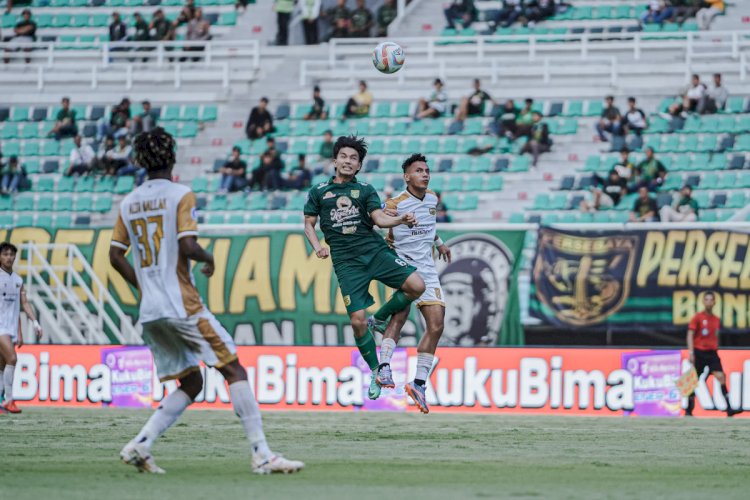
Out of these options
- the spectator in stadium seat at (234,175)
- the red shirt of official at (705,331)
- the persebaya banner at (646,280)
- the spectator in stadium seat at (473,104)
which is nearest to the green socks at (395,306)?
the persebaya banner at (646,280)

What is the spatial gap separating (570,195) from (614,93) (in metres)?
3.65

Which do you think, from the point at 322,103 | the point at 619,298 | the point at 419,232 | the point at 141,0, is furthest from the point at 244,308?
the point at 141,0

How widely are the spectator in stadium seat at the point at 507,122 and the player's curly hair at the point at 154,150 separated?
20.3 metres

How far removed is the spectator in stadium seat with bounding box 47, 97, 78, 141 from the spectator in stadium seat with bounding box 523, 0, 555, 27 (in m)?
10.8

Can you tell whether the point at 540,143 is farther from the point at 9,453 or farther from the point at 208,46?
the point at 9,453

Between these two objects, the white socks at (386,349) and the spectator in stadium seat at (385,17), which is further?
the spectator in stadium seat at (385,17)

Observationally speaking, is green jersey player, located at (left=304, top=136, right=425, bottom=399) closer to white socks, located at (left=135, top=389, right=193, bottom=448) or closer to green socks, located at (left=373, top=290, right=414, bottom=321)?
green socks, located at (left=373, top=290, right=414, bottom=321)

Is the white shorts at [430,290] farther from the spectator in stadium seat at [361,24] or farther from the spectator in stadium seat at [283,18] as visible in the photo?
the spectator in stadium seat at [283,18]

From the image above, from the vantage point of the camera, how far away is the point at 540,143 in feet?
95.5

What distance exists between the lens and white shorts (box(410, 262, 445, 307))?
14.1 metres

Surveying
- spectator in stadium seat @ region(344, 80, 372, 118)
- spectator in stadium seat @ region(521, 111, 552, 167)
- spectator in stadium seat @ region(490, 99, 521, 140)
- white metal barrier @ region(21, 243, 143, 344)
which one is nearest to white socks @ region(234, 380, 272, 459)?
white metal barrier @ region(21, 243, 143, 344)

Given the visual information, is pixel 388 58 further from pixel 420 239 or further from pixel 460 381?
pixel 460 381

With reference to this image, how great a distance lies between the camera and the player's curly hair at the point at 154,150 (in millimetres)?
9492

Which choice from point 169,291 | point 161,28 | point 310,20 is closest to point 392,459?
point 169,291
